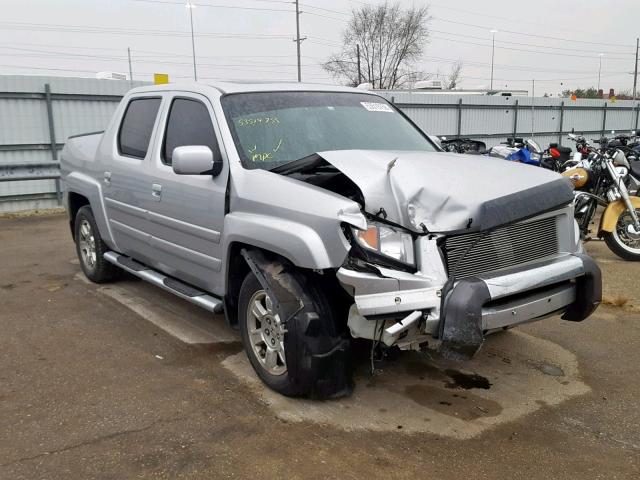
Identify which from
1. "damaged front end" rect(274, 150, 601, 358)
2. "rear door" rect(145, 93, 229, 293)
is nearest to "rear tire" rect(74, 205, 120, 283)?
"rear door" rect(145, 93, 229, 293)

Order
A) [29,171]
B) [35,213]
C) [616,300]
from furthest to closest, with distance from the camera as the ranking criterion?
[35,213], [29,171], [616,300]

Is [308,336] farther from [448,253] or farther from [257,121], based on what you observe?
[257,121]

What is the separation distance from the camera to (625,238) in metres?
7.08

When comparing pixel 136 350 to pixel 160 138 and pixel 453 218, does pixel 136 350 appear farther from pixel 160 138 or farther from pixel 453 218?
pixel 453 218

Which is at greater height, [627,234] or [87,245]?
[87,245]

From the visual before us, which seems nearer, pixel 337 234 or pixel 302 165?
pixel 337 234

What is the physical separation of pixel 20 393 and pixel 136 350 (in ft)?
2.89

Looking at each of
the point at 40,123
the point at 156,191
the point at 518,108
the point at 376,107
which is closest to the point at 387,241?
the point at 376,107

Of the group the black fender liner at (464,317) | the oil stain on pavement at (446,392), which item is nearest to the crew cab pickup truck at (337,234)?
the black fender liner at (464,317)

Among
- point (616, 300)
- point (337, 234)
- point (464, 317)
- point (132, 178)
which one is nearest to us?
point (464, 317)

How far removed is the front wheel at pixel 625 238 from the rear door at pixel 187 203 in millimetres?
5024

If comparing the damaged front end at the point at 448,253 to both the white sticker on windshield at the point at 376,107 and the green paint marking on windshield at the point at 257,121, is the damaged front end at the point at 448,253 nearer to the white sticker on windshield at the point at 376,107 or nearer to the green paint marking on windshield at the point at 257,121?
the green paint marking on windshield at the point at 257,121

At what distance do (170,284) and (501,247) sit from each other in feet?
8.36

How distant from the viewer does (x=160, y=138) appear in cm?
476
